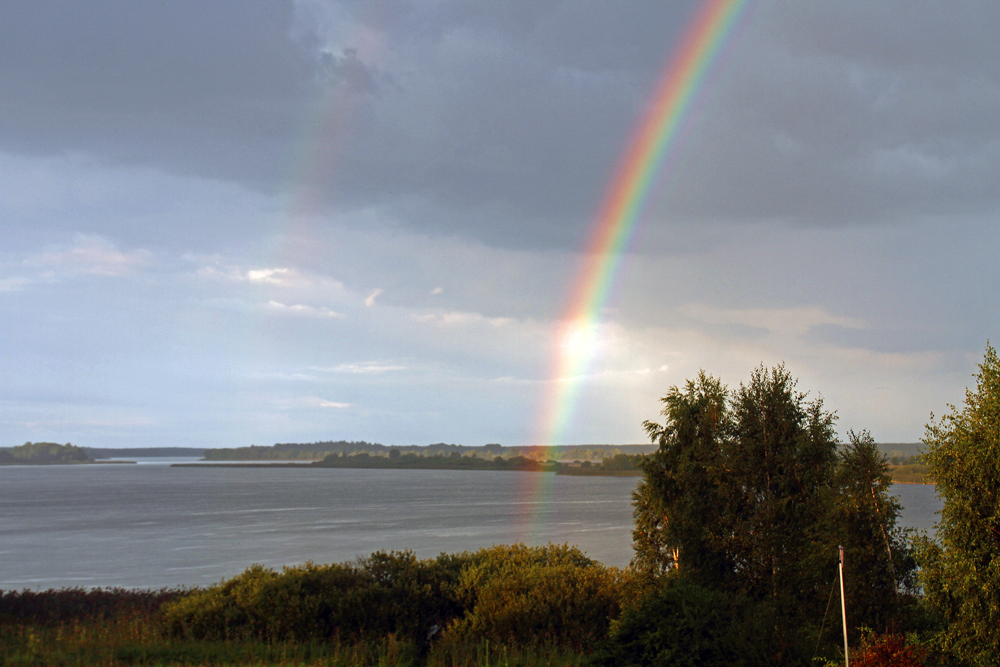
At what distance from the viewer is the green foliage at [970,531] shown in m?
14.8

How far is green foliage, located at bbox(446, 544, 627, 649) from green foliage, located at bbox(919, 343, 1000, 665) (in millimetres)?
6847

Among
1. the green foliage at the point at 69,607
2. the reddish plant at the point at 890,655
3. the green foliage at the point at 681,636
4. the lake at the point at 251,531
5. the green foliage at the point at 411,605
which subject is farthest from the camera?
the lake at the point at 251,531

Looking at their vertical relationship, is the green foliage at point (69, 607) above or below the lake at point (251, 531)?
above

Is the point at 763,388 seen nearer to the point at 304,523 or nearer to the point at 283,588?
the point at 283,588

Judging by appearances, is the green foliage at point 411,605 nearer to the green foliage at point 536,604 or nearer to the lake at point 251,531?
the green foliage at point 536,604

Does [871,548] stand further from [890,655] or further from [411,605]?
[411,605]

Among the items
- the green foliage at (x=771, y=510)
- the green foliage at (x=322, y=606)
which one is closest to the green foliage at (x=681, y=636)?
the green foliage at (x=771, y=510)

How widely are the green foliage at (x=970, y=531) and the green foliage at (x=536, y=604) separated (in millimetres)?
6847

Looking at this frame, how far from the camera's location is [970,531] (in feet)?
50.9

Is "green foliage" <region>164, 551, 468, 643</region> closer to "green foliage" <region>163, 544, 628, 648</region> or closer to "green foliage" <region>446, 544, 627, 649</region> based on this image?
"green foliage" <region>163, 544, 628, 648</region>

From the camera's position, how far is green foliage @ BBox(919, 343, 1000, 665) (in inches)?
584

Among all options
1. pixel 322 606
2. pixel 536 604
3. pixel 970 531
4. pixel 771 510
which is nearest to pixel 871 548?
pixel 970 531

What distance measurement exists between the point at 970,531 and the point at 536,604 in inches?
358

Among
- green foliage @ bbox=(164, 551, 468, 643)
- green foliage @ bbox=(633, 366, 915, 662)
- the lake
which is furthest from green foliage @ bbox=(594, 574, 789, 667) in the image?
the lake
